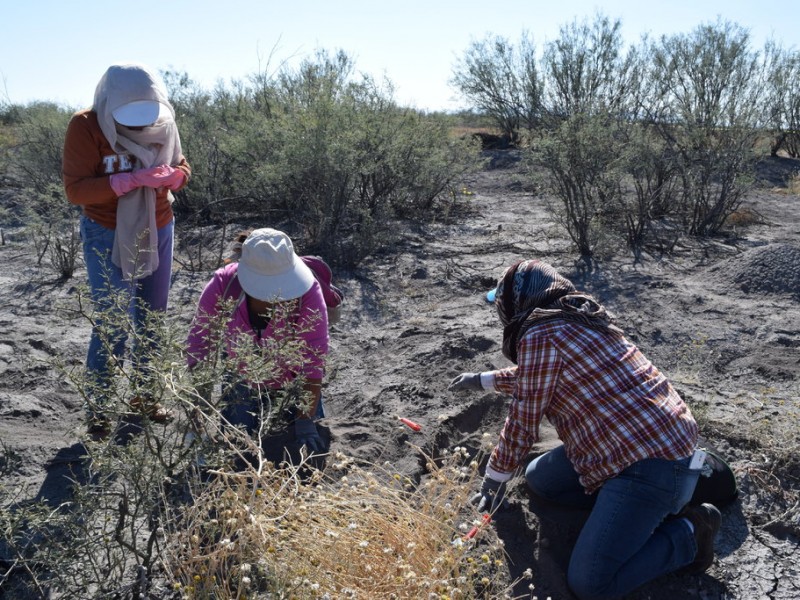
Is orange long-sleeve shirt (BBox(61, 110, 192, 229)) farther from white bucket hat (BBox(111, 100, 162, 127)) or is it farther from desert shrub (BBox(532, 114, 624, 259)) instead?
desert shrub (BBox(532, 114, 624, 259))

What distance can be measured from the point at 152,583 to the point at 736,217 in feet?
27.5

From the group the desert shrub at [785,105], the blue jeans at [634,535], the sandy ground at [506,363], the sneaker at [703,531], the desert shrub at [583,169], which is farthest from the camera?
the desert shrub at [785,105]

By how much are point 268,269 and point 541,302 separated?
116cm

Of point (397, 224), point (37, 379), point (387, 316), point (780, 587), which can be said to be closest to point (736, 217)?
point (397, 224)

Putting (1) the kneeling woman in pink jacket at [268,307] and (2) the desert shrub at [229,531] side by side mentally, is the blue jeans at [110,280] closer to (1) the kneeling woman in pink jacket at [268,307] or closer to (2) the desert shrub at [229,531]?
(1) the kneeling woman in pink jacket at [268,307]

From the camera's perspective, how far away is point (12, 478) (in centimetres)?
299

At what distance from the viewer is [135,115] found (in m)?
3.16

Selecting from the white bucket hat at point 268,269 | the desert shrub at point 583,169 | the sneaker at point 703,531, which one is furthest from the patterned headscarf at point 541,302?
the desert shrub at point 583,169

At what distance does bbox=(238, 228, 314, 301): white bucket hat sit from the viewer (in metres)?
3.06

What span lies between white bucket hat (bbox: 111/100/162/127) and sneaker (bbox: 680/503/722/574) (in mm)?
2655

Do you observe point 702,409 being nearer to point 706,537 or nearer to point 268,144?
point 706,537

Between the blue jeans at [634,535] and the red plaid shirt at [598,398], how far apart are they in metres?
0.06

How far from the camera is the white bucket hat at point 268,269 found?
3.06 m

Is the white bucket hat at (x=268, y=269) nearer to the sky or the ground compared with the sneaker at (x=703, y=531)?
nearer to the sky
